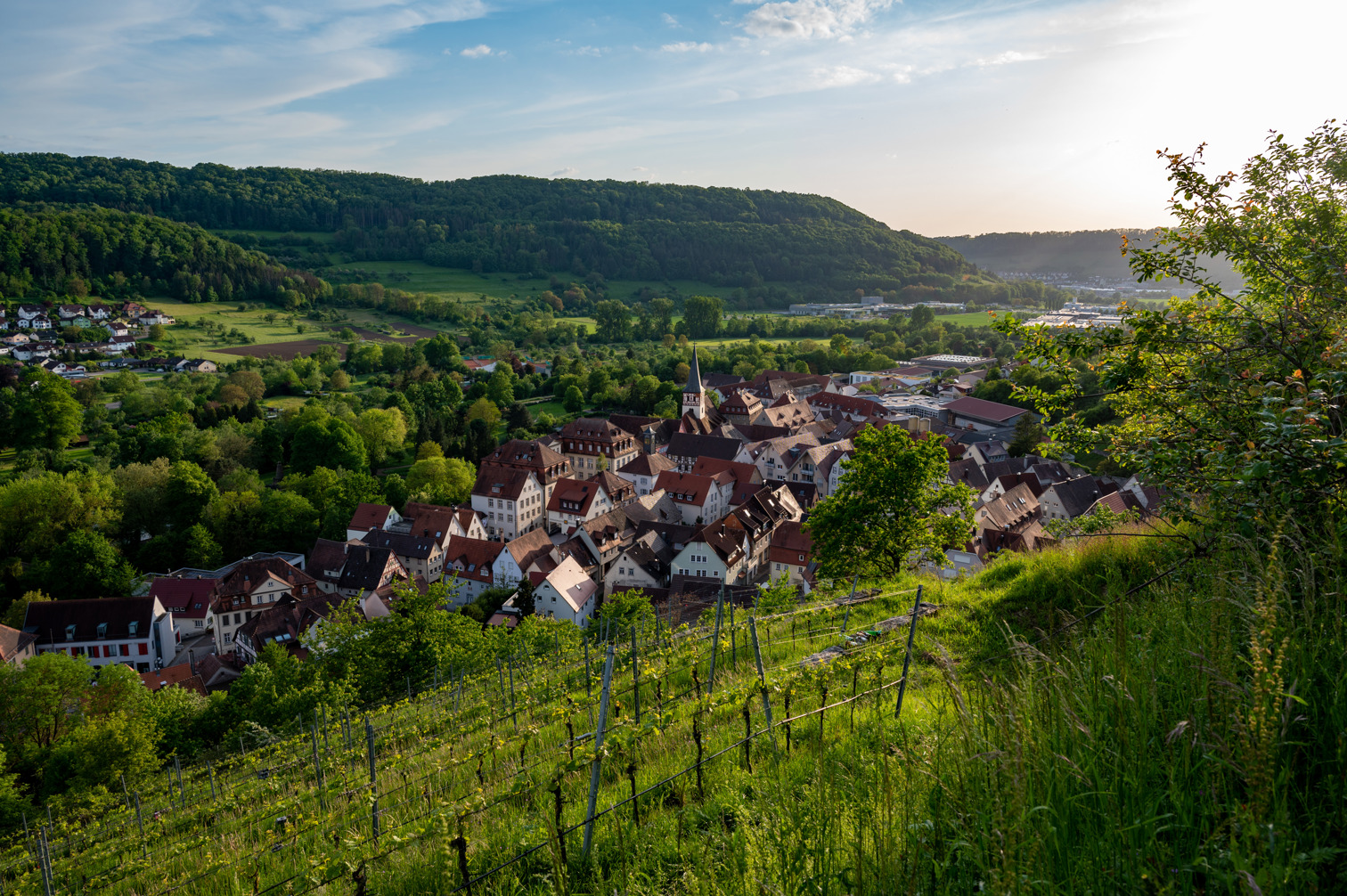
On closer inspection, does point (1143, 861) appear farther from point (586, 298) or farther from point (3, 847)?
point (586, 298)

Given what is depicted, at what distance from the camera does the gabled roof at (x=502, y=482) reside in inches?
1941

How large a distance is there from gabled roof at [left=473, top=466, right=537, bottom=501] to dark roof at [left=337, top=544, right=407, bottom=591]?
9723 millimetres

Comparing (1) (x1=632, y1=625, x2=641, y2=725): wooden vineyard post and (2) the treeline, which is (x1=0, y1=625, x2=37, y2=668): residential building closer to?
(1) (x1=632, y1=625, x2=641, y2=725): wooden vineyard post

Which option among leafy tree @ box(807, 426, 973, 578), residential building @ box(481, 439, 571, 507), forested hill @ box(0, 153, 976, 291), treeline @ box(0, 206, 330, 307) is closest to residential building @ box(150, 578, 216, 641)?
residential building @ box(481, 439, 571, 507)

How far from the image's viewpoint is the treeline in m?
107

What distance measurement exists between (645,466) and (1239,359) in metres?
49.0

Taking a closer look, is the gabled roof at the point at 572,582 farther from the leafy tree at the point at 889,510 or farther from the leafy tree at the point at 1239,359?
the leafy tree at the point at 1239,359

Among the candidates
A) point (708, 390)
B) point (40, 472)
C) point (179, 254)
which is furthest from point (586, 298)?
point (40, 472)

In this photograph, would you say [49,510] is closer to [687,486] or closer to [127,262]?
[687,486]

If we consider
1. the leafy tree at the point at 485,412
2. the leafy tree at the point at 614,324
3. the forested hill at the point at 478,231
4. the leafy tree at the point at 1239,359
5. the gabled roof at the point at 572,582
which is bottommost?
the gabled roof at the point at 572,582

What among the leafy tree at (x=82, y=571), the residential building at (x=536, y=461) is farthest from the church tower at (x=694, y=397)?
the leafy tree at (x=82, y=571)

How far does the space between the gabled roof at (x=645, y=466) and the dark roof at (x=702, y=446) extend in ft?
14.7

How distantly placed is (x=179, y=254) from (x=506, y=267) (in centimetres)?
6992

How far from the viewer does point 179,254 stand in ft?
403
